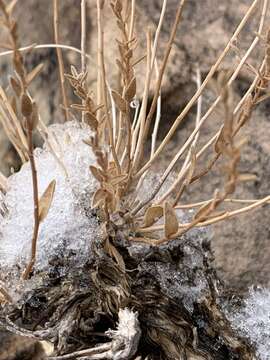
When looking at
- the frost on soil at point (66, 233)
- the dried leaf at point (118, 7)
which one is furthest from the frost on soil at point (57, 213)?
the dried leaf at point (118, 7)

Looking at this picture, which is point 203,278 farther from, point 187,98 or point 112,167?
point 187,98

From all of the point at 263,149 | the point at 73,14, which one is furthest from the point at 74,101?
the point at 263,149

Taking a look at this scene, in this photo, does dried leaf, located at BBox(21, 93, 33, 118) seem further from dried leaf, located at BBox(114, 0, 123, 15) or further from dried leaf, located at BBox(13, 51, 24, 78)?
dried leaf, located at BBox(114, 0, 123, 15)

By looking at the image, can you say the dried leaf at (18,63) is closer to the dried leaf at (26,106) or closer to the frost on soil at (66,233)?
the dried leaf at (26,106)

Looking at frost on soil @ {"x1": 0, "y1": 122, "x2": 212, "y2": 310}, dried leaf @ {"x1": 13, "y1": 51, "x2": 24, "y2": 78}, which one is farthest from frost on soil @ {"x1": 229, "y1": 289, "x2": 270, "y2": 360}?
dried leaf @ {"x1": 13, "y1": 51, "x2": 24, "y2": 78}

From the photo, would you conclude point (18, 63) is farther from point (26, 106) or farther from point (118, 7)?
point (118, 7)

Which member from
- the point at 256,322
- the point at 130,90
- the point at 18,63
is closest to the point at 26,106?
the point at 18,63
